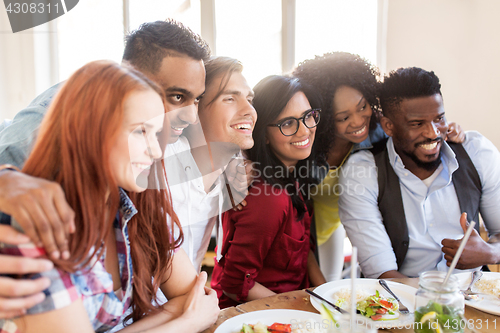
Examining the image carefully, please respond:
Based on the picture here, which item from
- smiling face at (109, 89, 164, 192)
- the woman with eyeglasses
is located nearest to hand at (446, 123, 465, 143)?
the woman with eyeglasses

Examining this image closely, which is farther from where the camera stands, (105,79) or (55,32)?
(55,32)

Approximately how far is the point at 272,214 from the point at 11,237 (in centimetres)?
107

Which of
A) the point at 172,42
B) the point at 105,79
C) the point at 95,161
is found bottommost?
the point at 95,161

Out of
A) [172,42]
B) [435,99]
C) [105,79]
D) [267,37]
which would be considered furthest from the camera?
[267,37]

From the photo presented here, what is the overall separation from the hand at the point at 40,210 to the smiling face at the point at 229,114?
995 mm

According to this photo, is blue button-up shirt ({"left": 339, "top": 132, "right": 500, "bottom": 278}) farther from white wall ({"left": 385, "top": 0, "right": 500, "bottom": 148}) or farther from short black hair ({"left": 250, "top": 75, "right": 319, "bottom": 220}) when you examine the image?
white wall ({"left": 385, "top": 0, "right": 500, "bottom": 148})

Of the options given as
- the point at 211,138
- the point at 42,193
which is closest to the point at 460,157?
the point at 211,138

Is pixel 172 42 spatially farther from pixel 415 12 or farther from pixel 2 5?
pixel 415 12

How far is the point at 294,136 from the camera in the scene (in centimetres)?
181

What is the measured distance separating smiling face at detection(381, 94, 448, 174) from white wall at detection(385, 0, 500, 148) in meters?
1.96

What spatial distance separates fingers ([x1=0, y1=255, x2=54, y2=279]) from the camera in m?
0.74

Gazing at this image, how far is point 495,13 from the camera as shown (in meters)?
3.30

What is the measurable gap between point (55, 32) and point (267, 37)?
2.05 m

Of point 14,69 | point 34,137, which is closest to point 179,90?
point 34,137
